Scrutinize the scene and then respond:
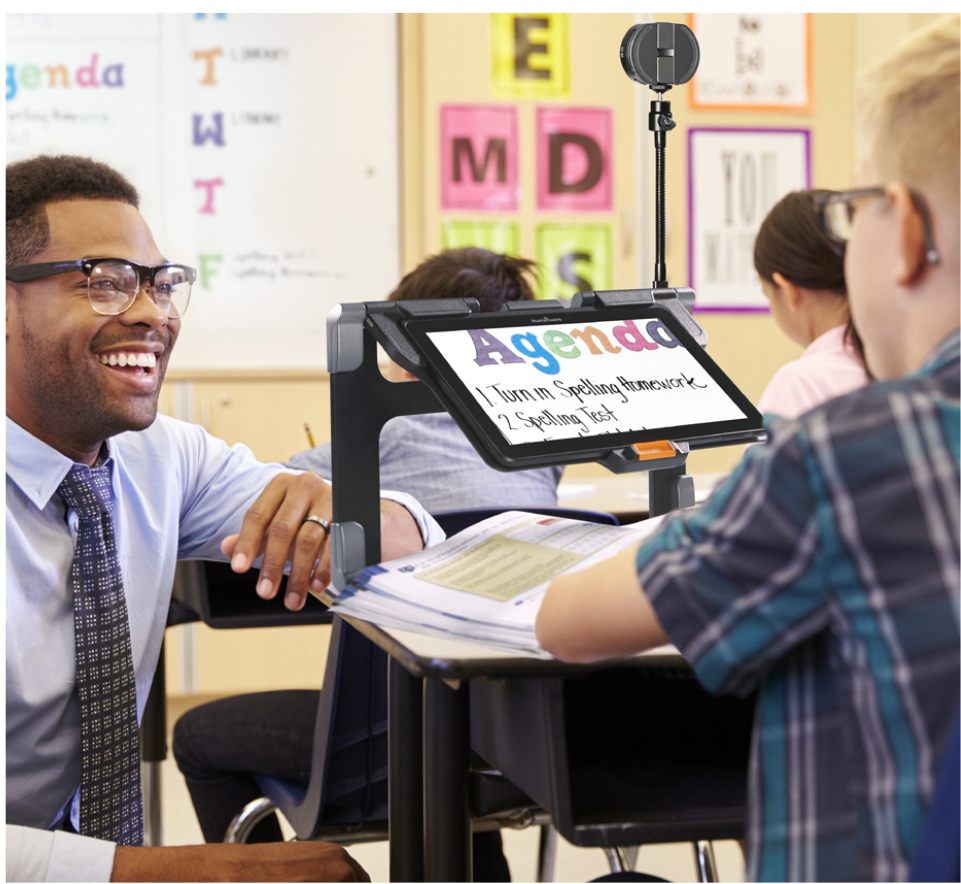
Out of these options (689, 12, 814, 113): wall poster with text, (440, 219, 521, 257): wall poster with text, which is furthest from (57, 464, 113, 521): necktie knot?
(689, 12, 814, 113): wall poster with text

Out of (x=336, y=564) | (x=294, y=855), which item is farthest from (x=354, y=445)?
(x=294, y=855)

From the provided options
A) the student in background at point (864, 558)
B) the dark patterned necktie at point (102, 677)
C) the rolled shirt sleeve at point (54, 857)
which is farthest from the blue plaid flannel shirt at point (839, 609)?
the dark patterned necktie at point (102, 677)

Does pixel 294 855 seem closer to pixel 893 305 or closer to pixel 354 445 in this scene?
pixel 354 445

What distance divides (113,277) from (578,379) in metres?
0.64

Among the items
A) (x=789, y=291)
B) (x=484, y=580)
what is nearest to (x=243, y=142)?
(x=789, y=291)

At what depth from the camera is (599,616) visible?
659 millimetres

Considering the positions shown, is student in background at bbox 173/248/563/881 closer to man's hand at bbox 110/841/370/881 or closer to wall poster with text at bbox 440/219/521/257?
man's hand at bbox 110/841/370/881

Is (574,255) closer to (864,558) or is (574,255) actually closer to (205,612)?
(205,612)

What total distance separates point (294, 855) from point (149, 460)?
555 mm

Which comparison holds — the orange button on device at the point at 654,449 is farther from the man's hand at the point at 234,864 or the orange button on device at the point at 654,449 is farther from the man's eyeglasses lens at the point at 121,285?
the man's eyeglasses lens at the point at 121,285

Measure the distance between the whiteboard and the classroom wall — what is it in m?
0.07

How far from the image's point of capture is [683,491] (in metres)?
1.17

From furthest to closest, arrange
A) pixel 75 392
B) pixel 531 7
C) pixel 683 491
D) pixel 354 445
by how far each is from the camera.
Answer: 1. pixel 531 7
2. pixel 75 392
3. pixel 683 491
4. pixel 354 445

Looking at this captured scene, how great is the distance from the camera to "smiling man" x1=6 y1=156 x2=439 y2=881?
43.7 inches
